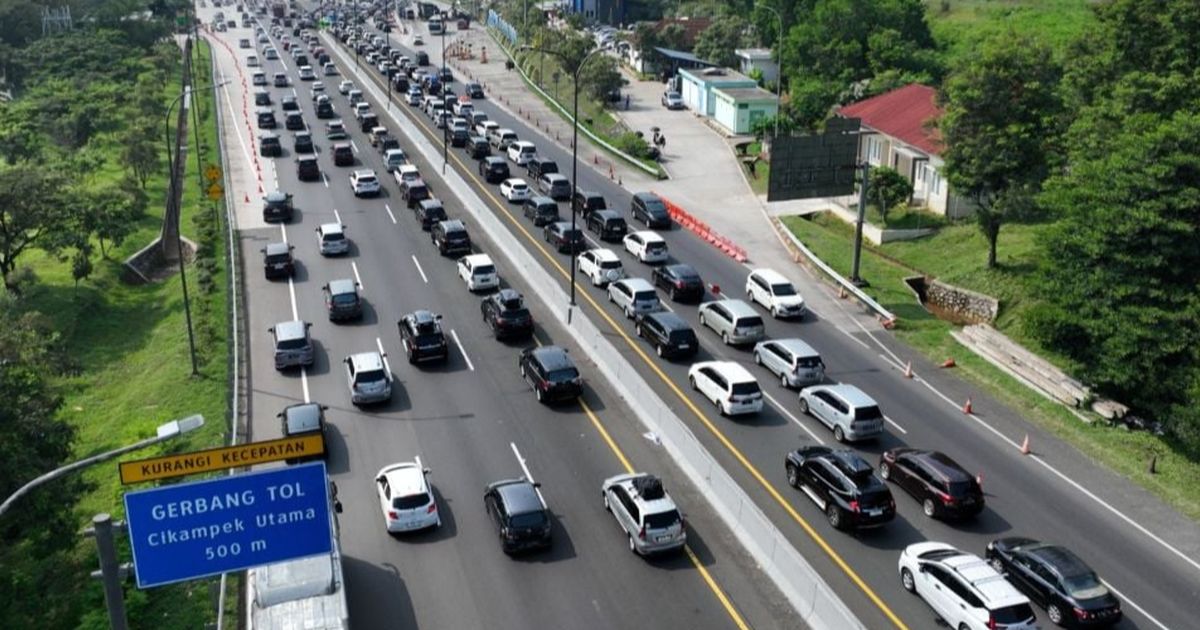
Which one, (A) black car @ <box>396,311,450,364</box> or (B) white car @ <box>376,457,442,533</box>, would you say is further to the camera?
(A) black car @ <box>396,311,450,364</box>

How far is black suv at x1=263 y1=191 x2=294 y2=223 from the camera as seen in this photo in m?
60.0

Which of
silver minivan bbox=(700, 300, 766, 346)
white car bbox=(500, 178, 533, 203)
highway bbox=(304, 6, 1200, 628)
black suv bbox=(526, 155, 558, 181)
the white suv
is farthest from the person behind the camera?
black suv bbox=(526, 155, 558, 181)

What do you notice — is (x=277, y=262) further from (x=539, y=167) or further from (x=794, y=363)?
(x=794, y=363)

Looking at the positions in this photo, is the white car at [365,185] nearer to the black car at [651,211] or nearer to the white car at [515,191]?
the white car at [515,191]

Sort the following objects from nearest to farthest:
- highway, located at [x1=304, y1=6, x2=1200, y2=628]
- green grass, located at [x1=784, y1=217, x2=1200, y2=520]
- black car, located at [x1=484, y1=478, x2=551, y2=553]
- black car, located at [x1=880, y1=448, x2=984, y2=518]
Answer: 1. highway, located at [x1=304, y1=6, x2=1200, y2=628]
2. black car, located at [x1=484, y1=478, x2=551, y2=553]
3. black car, located at [x1=880, y1=448, x2=984, y2=518]
4. green grass, located at [x1=784, y1=217, x2=1200, y2=520]

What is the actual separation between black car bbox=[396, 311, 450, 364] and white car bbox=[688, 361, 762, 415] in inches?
429

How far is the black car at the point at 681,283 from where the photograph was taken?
154 ft

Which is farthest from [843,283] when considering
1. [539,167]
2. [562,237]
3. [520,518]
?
[520,518]

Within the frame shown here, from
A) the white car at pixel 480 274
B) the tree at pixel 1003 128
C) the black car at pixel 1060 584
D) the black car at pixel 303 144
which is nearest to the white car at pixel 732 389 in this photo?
the black car at pixel 1060 584

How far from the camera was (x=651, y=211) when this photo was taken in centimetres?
6009

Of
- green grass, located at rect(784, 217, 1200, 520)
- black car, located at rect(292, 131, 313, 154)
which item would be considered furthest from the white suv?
black car, located at rect(292, 131, 313, 154)

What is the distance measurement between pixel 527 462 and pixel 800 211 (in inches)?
1456

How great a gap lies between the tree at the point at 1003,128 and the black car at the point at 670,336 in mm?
18136

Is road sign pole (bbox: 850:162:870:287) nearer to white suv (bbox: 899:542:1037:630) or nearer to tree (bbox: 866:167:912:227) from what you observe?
tree (bbox: 866:167:912:227)
